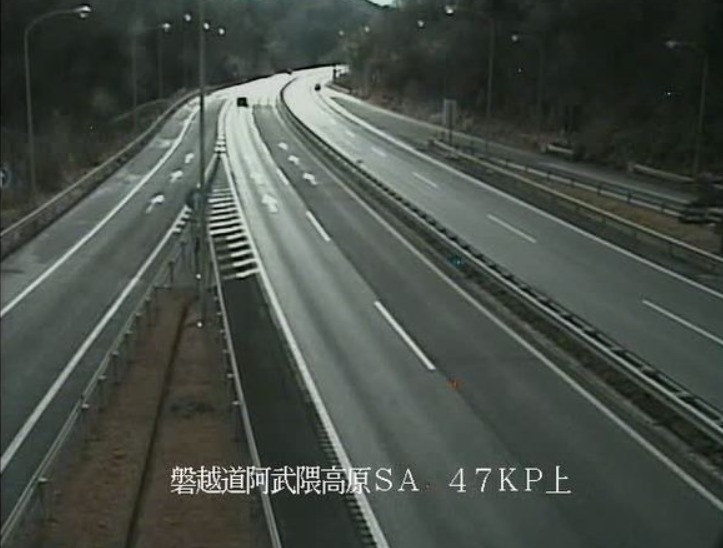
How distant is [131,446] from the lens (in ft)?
33.7

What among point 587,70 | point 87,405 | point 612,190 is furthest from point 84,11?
point 587,70

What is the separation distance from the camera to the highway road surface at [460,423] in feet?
32.4

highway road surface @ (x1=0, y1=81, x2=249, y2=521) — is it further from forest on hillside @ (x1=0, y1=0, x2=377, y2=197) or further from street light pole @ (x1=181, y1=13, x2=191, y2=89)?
street light pole @ (x1=181, y1=13, x2=191, y2=89)

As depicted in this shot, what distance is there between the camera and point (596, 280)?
890 inches

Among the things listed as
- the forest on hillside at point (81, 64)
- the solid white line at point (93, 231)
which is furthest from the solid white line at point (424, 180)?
the forest on hillside at point (81, 64)

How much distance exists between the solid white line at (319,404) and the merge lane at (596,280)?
504cm

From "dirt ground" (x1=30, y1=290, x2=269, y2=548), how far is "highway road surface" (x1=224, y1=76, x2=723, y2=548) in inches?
54.7

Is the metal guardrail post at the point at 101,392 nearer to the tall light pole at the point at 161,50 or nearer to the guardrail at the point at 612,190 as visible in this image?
the tall light pole at the point at 161,50

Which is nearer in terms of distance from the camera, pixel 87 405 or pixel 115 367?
pixel 87 405

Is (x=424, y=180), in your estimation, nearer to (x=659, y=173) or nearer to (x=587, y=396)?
(x=659, y=173)

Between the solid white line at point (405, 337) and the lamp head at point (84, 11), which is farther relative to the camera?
the solid white line at point (405, 337)

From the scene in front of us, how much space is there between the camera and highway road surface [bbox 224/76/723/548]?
989 centimetres

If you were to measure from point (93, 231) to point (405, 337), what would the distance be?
19.8 ft

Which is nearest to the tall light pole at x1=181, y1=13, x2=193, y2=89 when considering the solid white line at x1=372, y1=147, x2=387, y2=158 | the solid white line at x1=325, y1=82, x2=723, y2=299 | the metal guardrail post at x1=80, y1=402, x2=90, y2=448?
the metal guardrail post at x1=80, y1=402, x2=90, y2=448
